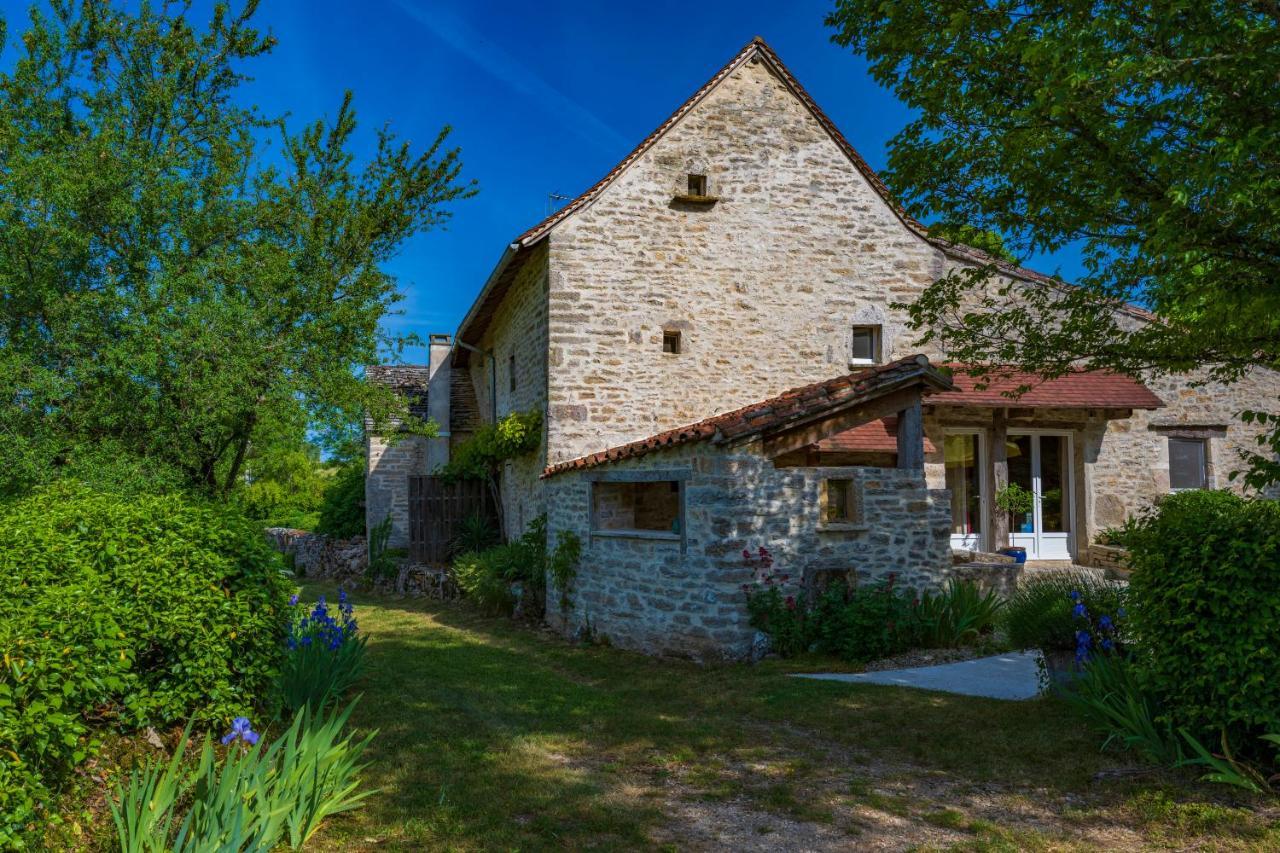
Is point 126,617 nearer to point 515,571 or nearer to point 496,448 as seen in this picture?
point 515,571

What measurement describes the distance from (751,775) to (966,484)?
10307mm

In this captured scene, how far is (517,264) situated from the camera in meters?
13.1

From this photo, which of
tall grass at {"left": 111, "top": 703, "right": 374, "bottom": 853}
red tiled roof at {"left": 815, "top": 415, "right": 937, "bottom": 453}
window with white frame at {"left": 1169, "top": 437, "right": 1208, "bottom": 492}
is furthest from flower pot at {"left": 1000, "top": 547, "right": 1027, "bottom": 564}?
tall grass at {"left": 111, "top": 703, "right": 374, "bottom": 853}

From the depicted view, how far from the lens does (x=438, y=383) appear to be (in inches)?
777

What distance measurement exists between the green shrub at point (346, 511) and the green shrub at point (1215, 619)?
794 inches

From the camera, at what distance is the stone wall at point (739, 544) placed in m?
8.40

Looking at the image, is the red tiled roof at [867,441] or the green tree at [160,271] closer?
the green tree at [160,271]

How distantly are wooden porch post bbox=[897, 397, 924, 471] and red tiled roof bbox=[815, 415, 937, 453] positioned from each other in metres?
3.45

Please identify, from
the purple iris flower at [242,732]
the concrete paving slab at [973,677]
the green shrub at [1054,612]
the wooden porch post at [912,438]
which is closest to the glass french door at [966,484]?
the wooden porch post at [912,438]

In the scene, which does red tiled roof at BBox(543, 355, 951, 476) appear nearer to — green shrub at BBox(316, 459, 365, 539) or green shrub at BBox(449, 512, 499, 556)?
green shrub at BBox(449, 512, 499, 556)

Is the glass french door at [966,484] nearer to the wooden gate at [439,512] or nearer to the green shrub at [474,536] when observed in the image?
the green shrub at [474,536]

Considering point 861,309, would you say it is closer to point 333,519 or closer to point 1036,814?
point 1036,814

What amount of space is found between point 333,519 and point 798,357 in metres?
15.5

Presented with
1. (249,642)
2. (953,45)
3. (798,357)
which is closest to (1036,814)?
(249,642)
